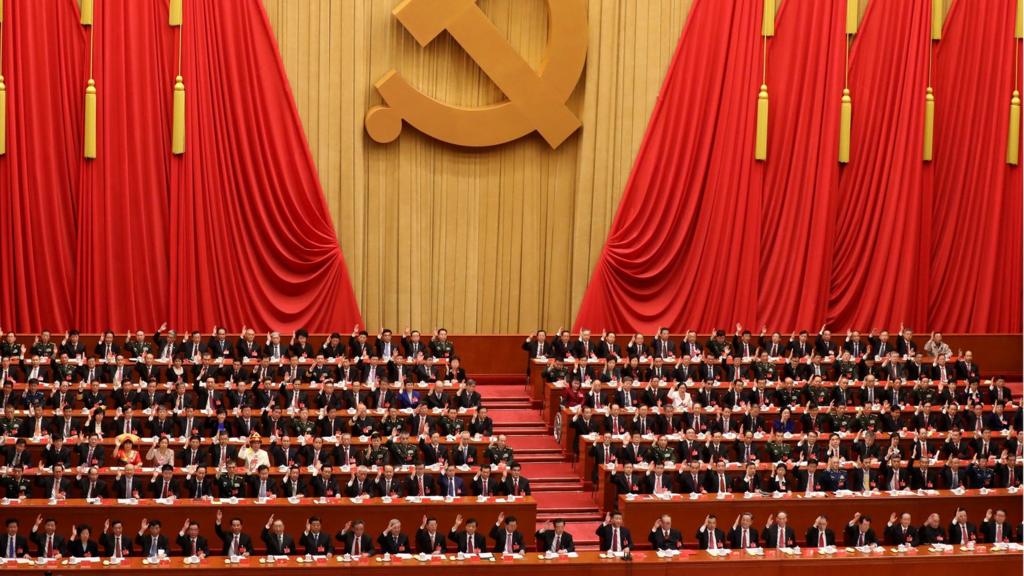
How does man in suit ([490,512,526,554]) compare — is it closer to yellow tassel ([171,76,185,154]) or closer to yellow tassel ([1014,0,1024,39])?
yellow tassel ([171,76,185,154])

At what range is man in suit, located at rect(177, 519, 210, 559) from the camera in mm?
10070

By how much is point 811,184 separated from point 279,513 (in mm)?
6787

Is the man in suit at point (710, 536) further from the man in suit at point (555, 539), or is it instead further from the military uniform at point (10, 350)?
the military uniform at point (10, 350)

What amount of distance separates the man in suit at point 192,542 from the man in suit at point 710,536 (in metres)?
3.41

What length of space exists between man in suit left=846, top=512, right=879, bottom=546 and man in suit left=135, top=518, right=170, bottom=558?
4.80 m

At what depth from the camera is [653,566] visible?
10.1 m

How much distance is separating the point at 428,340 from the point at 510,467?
10.3 ft

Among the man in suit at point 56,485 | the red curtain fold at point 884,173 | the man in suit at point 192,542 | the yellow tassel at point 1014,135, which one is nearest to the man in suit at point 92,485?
the man in suit at point 56,485

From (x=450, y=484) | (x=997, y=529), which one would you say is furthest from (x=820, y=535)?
(x=450, y=484)

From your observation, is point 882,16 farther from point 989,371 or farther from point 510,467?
point 510,467

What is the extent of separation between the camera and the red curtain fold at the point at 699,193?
1490cm

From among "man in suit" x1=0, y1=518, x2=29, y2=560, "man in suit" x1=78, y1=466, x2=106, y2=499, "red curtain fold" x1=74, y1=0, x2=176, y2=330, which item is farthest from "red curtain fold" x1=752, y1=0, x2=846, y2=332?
"man in suit" x1=0, y1=518, x2=29, y2=560

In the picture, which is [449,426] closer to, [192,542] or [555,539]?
[555,539]

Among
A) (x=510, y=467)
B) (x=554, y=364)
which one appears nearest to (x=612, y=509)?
(x=510, y=467)
